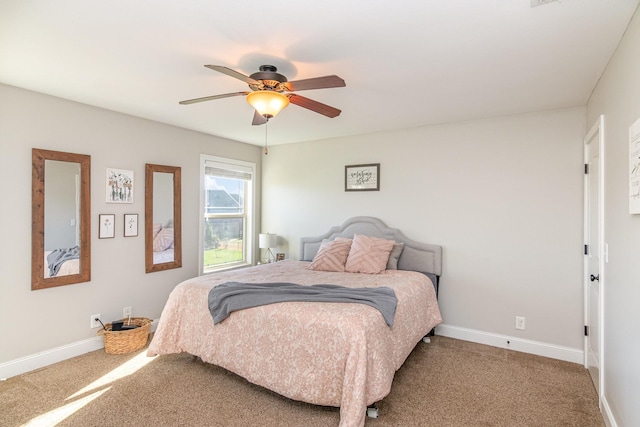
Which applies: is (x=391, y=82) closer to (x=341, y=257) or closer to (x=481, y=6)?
(x=481, y=6)

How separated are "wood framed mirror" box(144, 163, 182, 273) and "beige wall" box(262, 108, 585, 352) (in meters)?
2.13

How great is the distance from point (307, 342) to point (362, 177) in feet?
8.62

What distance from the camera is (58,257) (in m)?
3.06

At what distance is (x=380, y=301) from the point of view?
246cm

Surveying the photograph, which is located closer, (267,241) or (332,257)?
(332,257)

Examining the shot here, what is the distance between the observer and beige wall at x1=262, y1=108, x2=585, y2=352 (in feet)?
10.5

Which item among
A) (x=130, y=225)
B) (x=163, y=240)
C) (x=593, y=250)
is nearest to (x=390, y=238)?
(x=593, y=250)

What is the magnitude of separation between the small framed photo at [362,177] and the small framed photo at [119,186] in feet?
8.50

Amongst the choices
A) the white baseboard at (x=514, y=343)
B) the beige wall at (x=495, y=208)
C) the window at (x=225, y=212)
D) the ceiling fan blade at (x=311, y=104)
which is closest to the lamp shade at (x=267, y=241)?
the window at (x=225, y=212)

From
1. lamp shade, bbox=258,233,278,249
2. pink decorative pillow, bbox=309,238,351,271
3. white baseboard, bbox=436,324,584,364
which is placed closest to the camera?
white baseboard, bbox=436,324,584,364

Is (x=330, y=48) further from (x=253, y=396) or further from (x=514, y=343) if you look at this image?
(x=514, y=343)

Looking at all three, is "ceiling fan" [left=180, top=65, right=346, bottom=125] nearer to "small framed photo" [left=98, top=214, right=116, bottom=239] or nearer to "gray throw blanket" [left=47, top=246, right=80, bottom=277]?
"small framed photo" [left=98, top=214, right=116, bottom=239]

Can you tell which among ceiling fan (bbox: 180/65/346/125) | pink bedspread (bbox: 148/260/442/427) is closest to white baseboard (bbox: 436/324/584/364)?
pink bedspread (bbox: 148/260/442/427)

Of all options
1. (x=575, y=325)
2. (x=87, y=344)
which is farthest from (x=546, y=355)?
(x=87, y=344)
